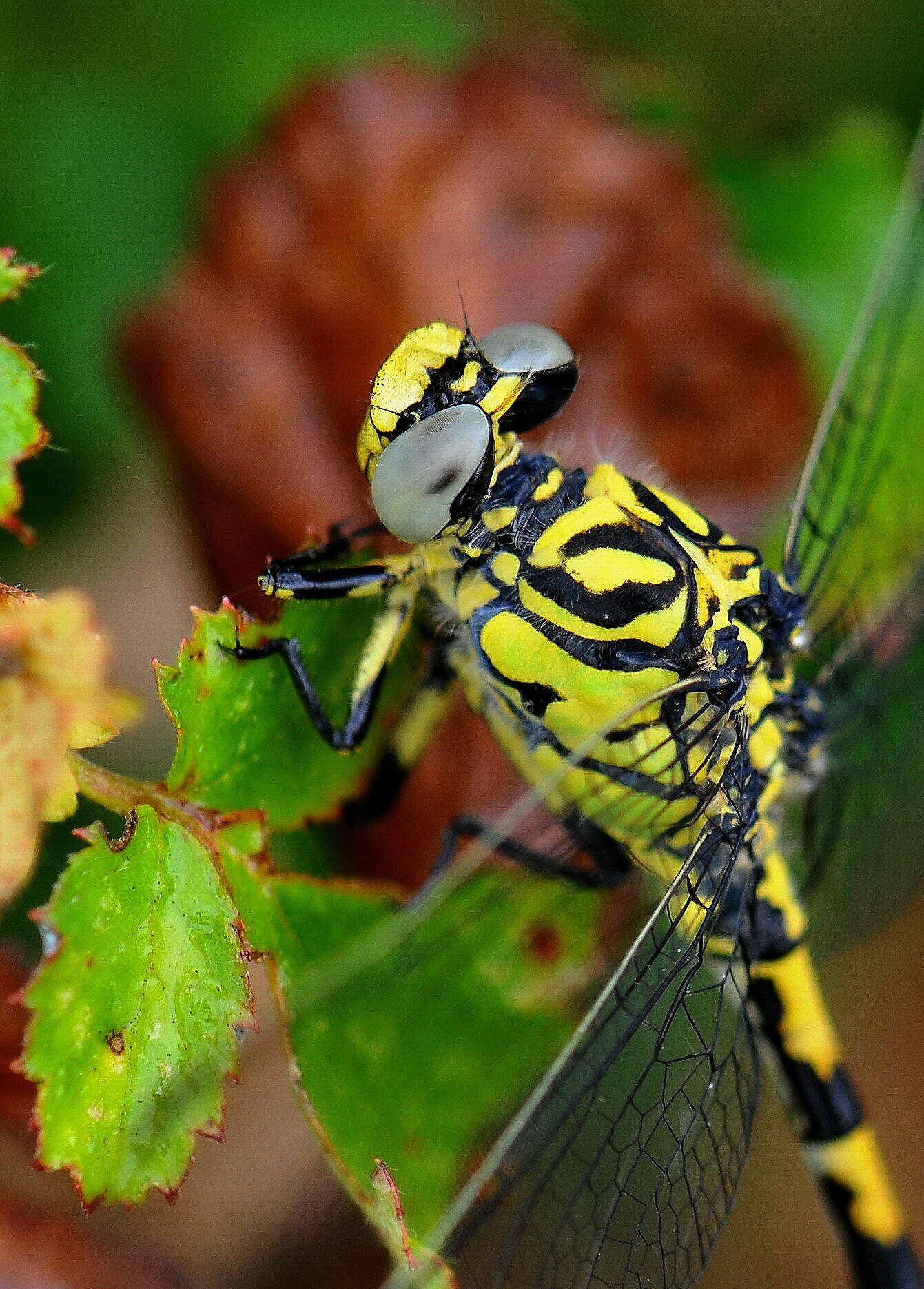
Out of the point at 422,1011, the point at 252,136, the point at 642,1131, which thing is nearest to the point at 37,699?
the point at 422,1011

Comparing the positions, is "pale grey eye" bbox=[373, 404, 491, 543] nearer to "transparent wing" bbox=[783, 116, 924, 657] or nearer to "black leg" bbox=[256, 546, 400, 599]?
"black leg" bbox=[256, 546, 400, 599]

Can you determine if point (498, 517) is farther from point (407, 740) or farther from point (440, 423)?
point (407, 740)

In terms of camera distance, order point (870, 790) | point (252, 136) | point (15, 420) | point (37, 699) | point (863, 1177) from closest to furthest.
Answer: point (37, 699) → point (15, 420) → point (863, 1177) → point (870, 790) → point (252, 136)

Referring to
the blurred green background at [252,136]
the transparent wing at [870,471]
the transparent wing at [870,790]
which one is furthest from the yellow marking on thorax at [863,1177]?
the transparent wing at [870,471]

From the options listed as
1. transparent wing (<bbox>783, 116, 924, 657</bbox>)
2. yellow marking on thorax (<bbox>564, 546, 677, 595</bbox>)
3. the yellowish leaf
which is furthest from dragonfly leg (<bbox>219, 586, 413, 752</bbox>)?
transparent wing (<bbox>783, 116, 924, 657</bbox>)

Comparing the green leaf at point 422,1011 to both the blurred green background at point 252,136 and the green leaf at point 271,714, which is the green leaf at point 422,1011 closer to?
the green leaf at point 271,714

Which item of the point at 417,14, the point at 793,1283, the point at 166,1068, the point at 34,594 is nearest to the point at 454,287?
the point at 417,14
